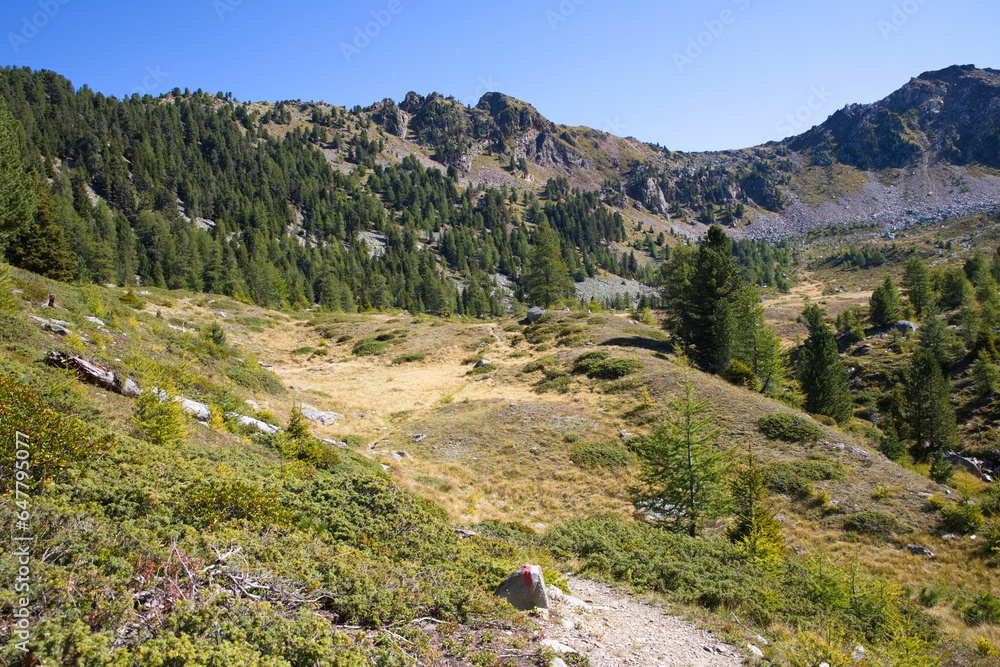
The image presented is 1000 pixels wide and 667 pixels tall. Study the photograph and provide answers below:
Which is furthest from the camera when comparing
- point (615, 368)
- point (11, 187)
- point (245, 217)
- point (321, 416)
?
point (245, 217)

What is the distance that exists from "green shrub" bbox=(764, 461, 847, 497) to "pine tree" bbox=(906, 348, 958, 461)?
24414 millimetres

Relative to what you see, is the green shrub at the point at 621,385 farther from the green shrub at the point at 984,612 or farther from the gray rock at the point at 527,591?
the gray rock at the point at 527,591

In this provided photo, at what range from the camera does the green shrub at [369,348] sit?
41.9m

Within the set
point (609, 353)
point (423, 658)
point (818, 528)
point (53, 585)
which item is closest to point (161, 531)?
point (53, 585)

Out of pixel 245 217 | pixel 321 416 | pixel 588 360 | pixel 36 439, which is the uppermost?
pixel 245 217

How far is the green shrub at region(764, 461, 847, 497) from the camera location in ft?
56.0

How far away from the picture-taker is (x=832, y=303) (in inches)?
3452

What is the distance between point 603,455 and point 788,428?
876cm

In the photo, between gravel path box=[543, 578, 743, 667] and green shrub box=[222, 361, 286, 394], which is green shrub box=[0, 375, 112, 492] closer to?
gravel path box=[543, 578, 743, 667]

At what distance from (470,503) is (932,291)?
83413 millimetres

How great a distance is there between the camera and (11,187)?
86.4ft

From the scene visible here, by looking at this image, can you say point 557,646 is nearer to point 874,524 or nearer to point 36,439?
point 36,439

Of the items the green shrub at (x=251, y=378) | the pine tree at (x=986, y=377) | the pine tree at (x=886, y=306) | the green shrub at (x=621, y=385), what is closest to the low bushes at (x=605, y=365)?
the green shrub at (x=621, y=385)

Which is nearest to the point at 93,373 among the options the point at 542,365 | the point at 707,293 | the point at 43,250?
the point at 542,365
